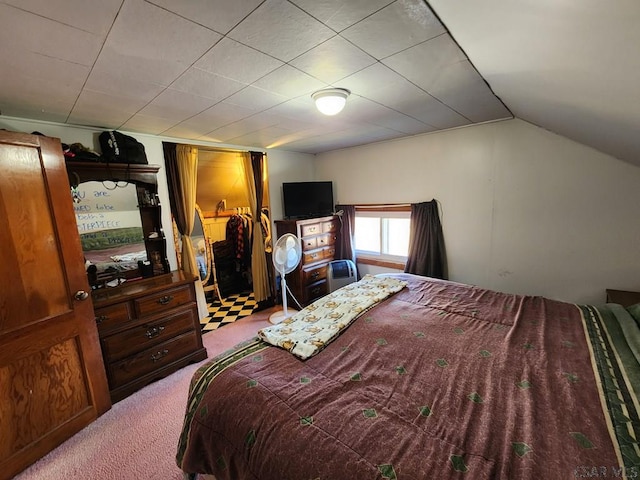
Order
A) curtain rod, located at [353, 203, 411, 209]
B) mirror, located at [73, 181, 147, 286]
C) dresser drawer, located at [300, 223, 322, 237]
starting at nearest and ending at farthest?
mirror, located at [73, 181, 147, 286], curtain rod, located at [353, 203, 411, 209], dresser drawer, located at [300, 223, 322, 237]

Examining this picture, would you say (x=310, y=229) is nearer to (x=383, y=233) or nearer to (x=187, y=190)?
(x=383, y=233)

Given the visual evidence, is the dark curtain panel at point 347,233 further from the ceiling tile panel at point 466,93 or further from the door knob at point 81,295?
the door knob at point 81,295

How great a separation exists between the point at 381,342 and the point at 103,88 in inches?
88.8

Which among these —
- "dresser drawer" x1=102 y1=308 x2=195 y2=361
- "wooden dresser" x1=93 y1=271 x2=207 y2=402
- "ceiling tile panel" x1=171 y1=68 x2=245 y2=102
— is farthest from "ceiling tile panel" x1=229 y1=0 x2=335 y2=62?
"dresser drawer" x1=102 y1=308 x2=195 y2=361

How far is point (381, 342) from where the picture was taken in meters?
1.53

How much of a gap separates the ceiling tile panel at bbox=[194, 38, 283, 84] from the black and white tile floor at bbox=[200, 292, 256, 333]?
2.87 meters

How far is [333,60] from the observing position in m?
1.36

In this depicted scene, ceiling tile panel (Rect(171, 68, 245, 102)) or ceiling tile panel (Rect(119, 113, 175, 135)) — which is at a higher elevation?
ceiling tile panel (Rect(119, 113, 175, 135))

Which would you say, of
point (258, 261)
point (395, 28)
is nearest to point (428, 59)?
point (395, 28)

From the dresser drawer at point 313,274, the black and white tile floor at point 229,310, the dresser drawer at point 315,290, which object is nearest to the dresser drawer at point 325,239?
the dresser drawer at point 313,274

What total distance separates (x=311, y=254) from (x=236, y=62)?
2.60m

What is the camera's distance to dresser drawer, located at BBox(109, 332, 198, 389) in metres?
2.10

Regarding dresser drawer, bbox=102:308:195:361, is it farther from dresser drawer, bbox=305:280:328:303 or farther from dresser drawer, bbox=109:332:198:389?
dresser drawer, bbox=305:280:328:303

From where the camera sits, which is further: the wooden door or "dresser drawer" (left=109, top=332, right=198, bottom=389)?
"dresser drawer" (left=109, top=332, right=198, bottom=389)
